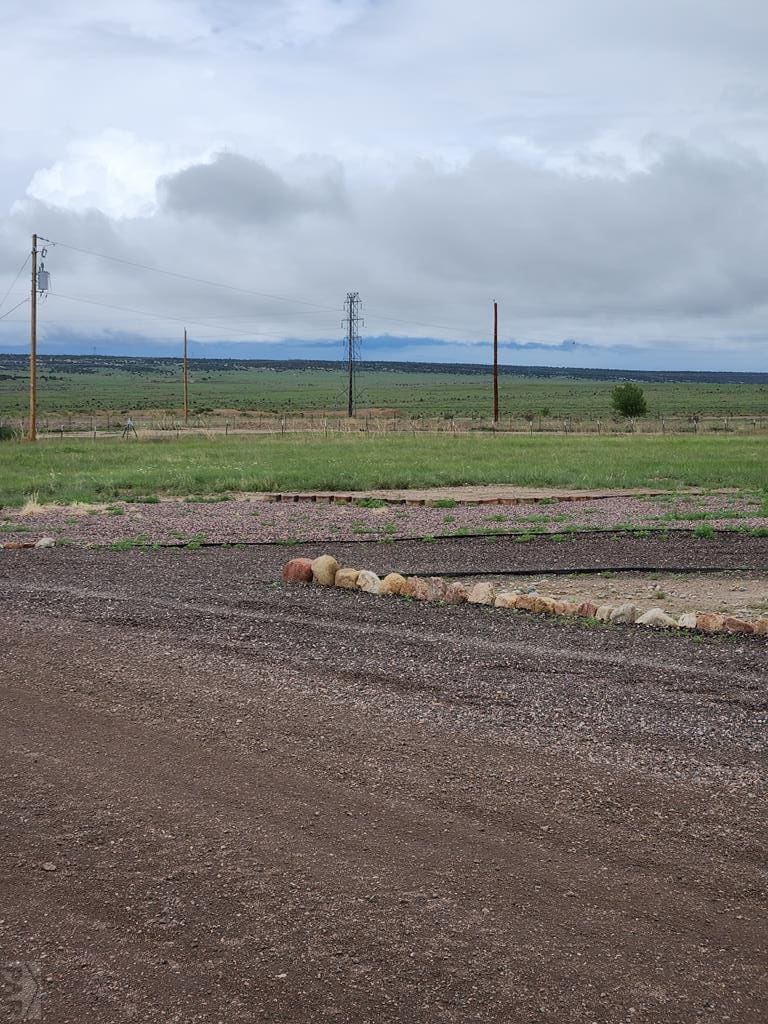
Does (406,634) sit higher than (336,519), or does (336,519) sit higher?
(336,519)

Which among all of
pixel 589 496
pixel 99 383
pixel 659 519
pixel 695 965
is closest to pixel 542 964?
pixel 695 965

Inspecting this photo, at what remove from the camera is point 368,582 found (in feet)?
36.6

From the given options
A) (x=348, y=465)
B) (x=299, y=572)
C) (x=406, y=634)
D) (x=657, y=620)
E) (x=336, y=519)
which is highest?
(x=348, y=465)

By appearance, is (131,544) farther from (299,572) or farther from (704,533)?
(704,533)

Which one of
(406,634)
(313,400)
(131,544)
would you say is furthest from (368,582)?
(313,400)

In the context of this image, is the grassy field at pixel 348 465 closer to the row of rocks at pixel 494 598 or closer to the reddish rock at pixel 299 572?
the reddish rock at pixel 299 572

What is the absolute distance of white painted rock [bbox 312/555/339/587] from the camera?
11484mm

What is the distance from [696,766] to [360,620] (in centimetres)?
429

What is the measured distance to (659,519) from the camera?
58.6 feet

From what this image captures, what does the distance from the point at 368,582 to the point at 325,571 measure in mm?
613

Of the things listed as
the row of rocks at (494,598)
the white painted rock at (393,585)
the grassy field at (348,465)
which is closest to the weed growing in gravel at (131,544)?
the row of rocks at (494,598)

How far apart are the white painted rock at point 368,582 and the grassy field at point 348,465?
1260cm

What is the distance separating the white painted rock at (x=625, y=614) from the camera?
9.52 metres

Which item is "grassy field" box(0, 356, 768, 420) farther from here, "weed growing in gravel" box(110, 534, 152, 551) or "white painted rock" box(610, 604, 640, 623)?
"white painted rock" box(610, 604, 640, 623)
